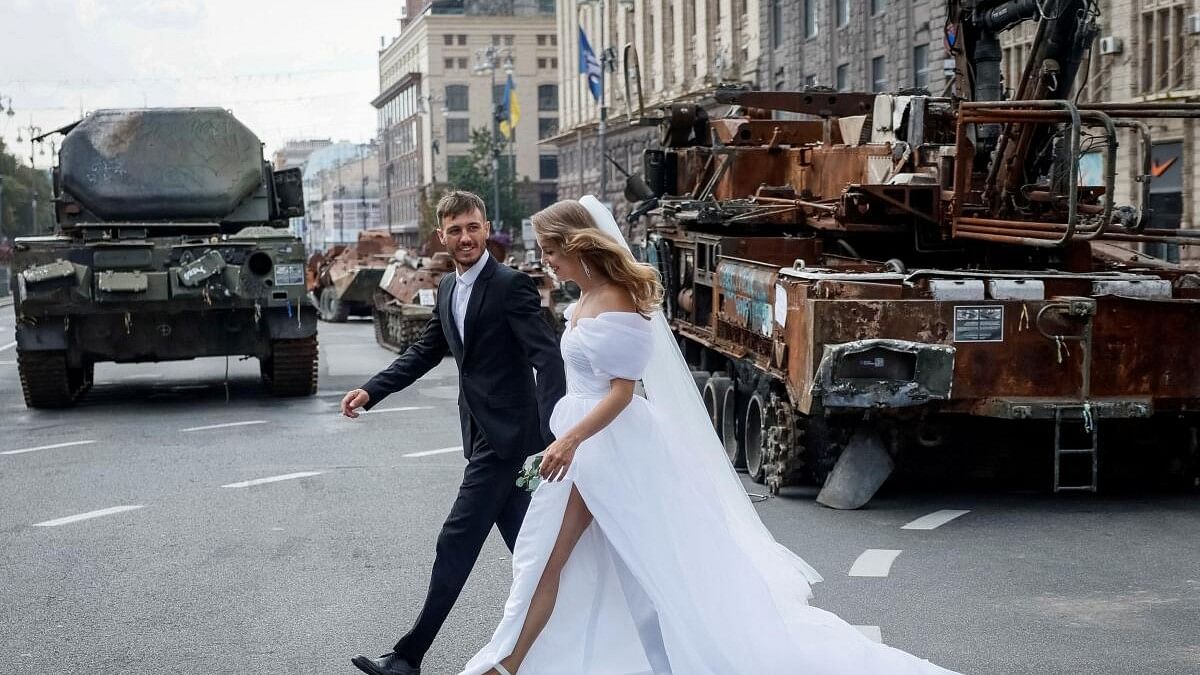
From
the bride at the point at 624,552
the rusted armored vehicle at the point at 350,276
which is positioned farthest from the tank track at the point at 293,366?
the rusted armored vehicle at the point at 350,276

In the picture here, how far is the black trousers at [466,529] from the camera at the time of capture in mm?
6391

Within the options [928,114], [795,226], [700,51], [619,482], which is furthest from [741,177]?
[700,51]

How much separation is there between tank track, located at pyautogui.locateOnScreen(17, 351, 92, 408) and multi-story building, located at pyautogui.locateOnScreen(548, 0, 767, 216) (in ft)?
90.8

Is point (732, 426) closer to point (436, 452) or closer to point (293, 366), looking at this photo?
point (436, 452)

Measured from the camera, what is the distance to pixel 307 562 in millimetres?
9062

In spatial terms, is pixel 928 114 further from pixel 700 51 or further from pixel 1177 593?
pixel 700 51

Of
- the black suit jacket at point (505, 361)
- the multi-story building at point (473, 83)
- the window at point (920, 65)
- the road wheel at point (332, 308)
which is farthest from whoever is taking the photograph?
the multi-story building at point (473, 83)

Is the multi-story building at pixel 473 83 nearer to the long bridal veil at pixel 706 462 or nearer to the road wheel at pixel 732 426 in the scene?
the road wheel at pixel 732 426

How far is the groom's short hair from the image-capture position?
21.6 ft

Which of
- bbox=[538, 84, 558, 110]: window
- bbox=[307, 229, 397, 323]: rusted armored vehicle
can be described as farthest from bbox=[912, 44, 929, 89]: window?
bbox=[538, 84, 558, 110]: window

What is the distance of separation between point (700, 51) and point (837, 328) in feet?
165

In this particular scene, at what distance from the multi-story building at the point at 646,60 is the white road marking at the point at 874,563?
118 feet

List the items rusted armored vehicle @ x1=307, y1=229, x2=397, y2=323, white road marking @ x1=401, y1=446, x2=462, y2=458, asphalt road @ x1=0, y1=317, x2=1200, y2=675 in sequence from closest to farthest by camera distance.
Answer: asphalt road @ x1=0, y1=317, x2=1200, y2=675 → white road marking @ x1=401, y1=446, x2=462, y2=458 → rusted armored vehicle @ x1=307, y1=229, x2=397, y2=323

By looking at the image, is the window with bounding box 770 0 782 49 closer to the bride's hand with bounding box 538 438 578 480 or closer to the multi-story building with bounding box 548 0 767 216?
the multi-story building with bounding box 548 0 767 216
